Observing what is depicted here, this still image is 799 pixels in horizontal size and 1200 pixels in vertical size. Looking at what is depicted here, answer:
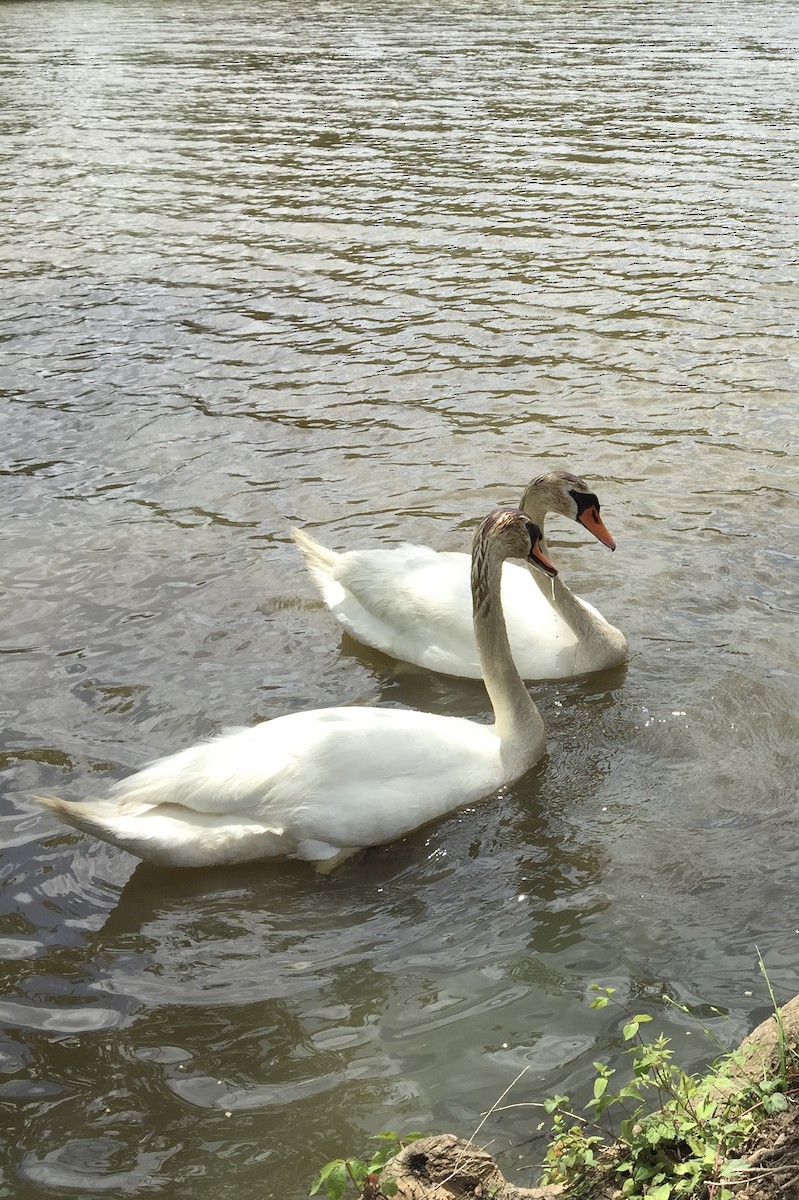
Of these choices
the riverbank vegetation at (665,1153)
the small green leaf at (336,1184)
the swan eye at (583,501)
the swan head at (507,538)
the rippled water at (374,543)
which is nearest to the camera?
the riverbank vegetation at (665,1153)

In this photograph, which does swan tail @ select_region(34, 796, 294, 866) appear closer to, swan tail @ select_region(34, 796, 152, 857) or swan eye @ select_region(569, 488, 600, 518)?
swan tail @ select_region(34, 796, 152, 857)

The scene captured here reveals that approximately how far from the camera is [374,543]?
24.9ft

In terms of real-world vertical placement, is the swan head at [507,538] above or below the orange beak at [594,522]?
above

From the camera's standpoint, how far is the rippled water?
3.93m

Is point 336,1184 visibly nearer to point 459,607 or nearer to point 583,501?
point 459,607

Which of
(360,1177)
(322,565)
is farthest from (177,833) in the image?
(322,565)

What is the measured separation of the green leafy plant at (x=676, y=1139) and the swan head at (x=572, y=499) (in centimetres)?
355

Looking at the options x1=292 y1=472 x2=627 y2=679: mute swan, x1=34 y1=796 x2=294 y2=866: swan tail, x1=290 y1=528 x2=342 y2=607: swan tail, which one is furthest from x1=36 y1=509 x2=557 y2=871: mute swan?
x1=290 y1=528 x2=342 y2=607: swan tail

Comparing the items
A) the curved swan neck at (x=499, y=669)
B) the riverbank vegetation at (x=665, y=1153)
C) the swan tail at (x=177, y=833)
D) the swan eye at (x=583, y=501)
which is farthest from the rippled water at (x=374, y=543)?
the swan eye at (x=583, y=501)

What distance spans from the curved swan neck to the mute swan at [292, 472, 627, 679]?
0.47 metres

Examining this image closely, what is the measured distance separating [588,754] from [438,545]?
2211mm

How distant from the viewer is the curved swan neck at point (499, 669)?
5457 mm

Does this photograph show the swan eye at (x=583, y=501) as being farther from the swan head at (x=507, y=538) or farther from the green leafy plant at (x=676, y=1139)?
the green leafy plant at (x=676, y=1139)

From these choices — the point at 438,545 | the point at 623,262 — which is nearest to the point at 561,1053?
the point at 438,545
